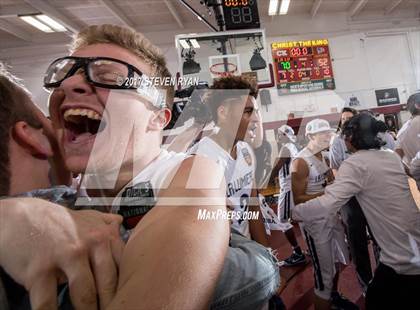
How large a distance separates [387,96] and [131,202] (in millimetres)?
10137

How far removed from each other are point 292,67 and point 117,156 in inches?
331

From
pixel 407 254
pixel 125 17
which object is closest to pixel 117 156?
pixel 407 254

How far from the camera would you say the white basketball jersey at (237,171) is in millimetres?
1832

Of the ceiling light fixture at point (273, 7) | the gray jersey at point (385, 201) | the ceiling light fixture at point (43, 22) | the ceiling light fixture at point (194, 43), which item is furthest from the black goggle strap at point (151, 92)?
the ceiling light fixture at point (43, 22)

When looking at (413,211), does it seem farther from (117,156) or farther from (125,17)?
(125,17)

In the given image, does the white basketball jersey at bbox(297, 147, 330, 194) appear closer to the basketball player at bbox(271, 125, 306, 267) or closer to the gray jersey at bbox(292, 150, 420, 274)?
the basketball player at bbox(271, 125, 306, 267)

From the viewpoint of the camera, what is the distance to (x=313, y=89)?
8656 millimetres

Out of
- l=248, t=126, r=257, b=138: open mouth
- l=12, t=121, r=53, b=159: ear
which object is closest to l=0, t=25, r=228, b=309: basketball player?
l=12, t=121, r=53, b=159: ear

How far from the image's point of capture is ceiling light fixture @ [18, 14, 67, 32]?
22.7 ft

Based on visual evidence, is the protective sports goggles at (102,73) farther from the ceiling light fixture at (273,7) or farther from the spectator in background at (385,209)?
the ceiling light fixture at (273,7)

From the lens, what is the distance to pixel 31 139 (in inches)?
29.2

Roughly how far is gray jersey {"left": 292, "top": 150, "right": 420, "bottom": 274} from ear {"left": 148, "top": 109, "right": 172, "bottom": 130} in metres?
1.44

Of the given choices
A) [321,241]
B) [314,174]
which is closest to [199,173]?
[321,241]

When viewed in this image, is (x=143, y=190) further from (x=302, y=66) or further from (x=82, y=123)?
(x=302, y=66)
